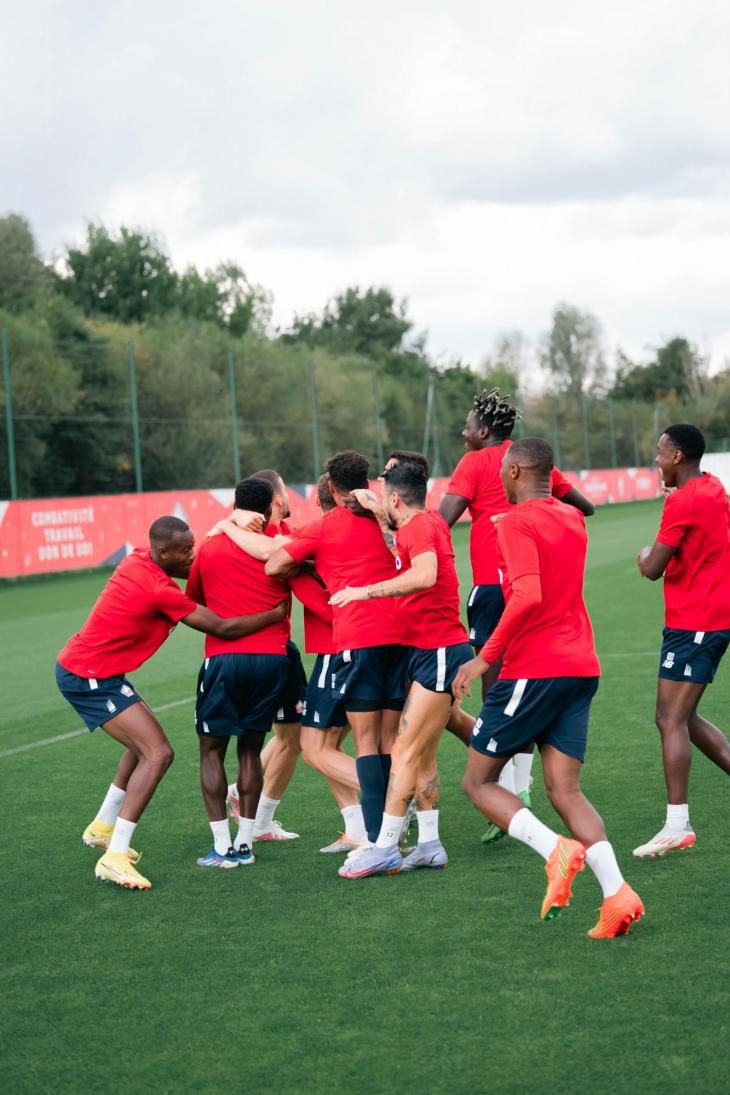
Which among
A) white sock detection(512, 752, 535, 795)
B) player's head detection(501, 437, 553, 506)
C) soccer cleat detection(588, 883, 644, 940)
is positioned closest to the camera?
soccer cleat detection(588, 883, 644, 940)

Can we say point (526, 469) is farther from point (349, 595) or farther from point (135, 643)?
point (135, 643)

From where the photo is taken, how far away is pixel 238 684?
257 inches

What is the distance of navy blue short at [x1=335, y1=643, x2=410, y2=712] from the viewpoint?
6.34 m

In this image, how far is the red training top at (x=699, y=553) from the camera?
6242mm

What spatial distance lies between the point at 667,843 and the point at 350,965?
202 centimetres

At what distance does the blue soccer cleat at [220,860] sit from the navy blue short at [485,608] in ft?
6.02

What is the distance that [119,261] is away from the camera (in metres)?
56.6

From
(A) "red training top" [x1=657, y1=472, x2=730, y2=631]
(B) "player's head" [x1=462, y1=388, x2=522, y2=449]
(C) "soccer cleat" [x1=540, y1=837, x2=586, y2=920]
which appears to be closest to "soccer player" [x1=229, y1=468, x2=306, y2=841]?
(B) "player's head" [x1=462, y1=388, x2=522, y2=449]

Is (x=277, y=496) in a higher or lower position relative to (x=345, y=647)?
higher

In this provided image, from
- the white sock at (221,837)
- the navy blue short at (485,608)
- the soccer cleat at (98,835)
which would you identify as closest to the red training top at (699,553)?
the navy blue short at (485,608)

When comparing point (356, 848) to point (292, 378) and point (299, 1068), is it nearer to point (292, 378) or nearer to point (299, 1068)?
point (299, 1068)

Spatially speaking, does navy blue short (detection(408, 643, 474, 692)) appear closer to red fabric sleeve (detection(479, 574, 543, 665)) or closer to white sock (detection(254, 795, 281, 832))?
red fabric sleeve (detection(479, 574, 543, 665))

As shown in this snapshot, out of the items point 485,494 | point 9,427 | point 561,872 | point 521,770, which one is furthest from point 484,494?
point 9,427

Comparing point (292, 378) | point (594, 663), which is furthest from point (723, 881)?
point (292, 378)
